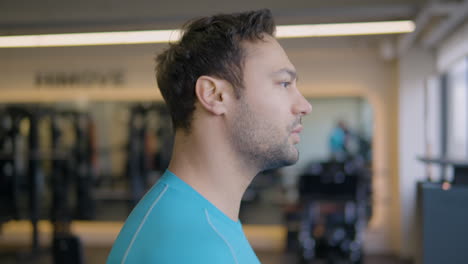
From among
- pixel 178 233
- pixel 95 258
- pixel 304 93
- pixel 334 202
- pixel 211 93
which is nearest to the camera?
pixel 178 233

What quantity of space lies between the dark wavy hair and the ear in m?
0.02

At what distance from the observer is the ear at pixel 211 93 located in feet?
3.26

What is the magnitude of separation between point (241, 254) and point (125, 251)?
241 millimetres

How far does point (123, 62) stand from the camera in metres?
6.62

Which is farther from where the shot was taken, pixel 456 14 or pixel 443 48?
pixel 443 48

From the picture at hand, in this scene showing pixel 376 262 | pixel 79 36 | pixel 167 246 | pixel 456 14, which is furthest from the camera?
pixel 376 262

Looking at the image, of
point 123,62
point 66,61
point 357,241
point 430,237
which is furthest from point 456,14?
point 66,61

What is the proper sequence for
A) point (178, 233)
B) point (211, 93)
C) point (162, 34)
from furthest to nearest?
point (162, 34) → point (211, 93) → point (178, 233)

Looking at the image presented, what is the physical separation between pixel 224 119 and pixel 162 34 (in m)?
3.41

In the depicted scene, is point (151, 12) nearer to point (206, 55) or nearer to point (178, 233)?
point (206, 55)

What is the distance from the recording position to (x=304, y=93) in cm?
653

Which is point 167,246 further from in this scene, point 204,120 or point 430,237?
point 430,237

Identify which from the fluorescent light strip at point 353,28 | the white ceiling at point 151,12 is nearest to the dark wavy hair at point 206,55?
the fluorescent light strip at point 353,28

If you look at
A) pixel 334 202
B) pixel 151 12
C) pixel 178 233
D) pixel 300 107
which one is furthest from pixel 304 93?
pixel 178 233
